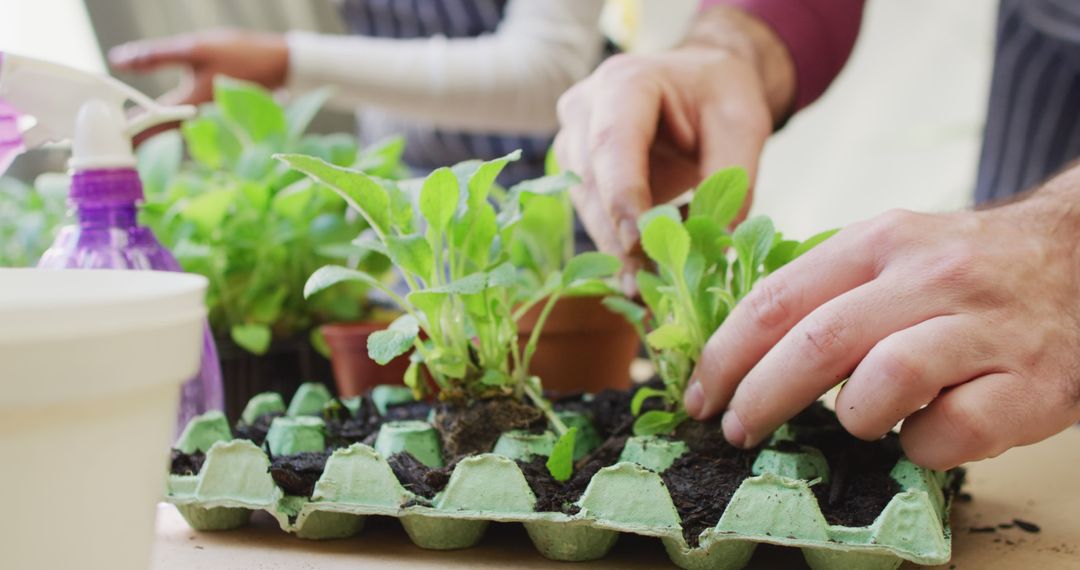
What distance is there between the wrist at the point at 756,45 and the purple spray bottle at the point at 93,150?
1.63ft

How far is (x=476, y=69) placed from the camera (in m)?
1.45

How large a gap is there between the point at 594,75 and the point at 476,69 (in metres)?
0.77

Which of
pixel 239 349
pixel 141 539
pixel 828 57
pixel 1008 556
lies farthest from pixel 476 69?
pixel 141 539

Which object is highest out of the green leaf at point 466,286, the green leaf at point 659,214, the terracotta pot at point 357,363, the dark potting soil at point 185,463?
the green leaf at point 466,286

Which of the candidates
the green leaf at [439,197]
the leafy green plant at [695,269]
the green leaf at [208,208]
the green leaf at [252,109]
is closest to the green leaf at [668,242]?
the leafy green plant at [695,269]

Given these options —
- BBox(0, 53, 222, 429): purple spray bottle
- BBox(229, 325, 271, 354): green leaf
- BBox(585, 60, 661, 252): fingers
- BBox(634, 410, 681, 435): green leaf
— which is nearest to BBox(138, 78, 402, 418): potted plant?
BBox(229, 325, 271, 354): green leaf

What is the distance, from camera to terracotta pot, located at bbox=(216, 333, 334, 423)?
0.81 m

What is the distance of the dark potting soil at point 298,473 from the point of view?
46 centimetres

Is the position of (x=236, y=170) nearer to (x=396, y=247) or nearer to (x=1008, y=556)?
(x=396, y=247)

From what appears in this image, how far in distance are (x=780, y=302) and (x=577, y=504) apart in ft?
0.48

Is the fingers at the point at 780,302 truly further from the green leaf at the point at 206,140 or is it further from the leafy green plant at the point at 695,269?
the green leaf at the point at 206,140

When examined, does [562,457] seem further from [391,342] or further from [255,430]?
[255,430]

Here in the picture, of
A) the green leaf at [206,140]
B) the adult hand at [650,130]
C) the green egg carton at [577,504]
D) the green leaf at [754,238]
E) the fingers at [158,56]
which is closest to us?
the green egg carton at [577,504]

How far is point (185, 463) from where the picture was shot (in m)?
0.50
